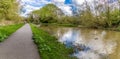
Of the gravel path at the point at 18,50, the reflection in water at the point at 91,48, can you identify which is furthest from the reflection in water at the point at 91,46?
the gravel path at the point at 18,50

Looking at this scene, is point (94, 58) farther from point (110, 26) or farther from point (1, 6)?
point (110, 26)

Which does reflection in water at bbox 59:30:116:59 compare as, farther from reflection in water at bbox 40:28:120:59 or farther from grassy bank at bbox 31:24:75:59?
grassy bank at bbox 31:24:75:59

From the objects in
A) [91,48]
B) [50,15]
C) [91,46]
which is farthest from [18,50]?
[50,15]

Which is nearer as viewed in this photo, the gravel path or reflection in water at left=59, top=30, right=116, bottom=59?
the gravel path

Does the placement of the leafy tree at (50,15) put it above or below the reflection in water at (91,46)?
below

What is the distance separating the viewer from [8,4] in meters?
41.5

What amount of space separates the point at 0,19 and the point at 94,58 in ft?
99.7

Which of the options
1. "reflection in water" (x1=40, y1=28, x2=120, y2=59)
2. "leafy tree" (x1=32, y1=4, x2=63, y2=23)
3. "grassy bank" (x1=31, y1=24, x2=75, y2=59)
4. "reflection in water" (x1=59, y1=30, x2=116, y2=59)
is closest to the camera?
"grassy bank" (x1=31, y1=24, x2=75, y2=59)

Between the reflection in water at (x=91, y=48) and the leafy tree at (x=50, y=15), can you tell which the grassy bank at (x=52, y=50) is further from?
the leafy tree at (x=50, y=15)

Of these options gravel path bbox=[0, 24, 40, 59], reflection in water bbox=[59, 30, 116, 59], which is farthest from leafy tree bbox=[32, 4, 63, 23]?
gravel path bbox=[0, 24, 40, 59]

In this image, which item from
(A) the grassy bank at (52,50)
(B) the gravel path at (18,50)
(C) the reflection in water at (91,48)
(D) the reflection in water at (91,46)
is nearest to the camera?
(B) the gravel path at (18,50)

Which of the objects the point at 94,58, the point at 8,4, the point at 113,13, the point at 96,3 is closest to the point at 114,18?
the point at 113,13

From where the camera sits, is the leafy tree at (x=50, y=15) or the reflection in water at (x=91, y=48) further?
the leafy tree at (x=50, y=15)

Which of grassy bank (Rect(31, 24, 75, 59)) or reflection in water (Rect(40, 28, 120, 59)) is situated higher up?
grassy bank (Rect(31, 24, 75, 59))
